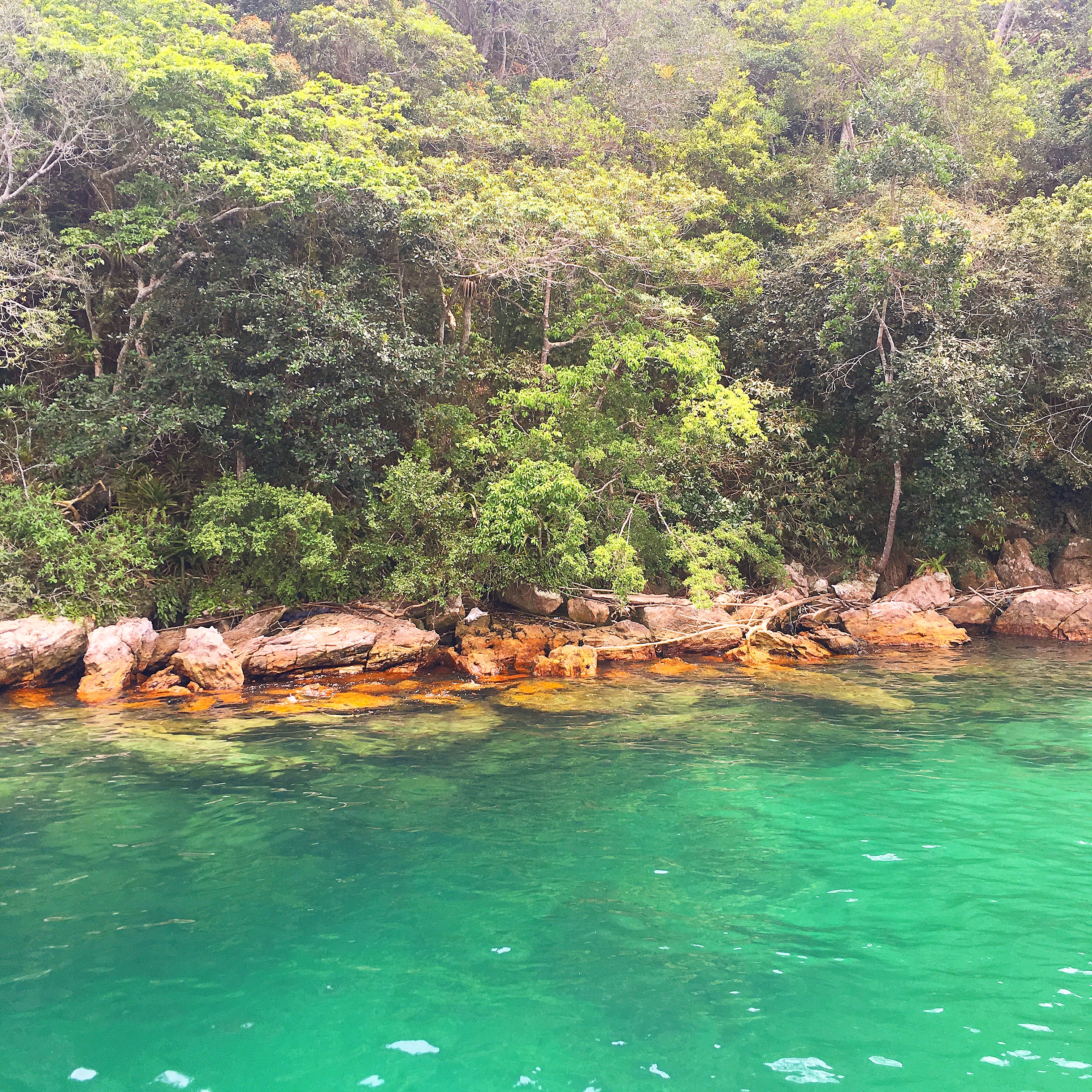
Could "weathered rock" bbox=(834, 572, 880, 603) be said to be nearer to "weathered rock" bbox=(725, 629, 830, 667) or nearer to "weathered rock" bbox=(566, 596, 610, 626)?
"weathered rock" bbox=(725, 629, 830, 667)

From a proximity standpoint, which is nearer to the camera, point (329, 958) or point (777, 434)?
point (329, 958)

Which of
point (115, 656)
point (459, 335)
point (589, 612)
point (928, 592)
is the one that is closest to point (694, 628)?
point (589, 612)

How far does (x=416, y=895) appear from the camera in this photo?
5.44 metres

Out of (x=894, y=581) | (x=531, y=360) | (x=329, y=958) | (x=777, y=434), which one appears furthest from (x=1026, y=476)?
(x=329, y=958)

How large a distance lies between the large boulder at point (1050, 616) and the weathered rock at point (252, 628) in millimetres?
16123

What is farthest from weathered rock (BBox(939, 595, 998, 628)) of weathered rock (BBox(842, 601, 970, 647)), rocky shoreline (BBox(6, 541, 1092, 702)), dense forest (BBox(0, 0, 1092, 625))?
weathered rock (BBox(842, 601, 970, 647))

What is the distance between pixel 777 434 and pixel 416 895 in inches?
563

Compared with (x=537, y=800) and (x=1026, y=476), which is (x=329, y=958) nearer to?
(x=537, y=800)

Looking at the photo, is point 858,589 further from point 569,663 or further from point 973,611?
point 569,663

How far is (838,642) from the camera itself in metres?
15.2

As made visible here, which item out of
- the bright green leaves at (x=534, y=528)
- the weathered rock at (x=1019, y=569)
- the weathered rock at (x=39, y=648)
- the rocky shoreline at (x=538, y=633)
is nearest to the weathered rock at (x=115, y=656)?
the rocky shoreline at (x=538, y=633)

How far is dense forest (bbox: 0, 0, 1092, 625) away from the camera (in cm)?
1394

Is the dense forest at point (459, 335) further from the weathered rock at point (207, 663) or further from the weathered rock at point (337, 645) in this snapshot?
the weathered rock at point (207, 663)

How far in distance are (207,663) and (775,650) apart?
10.5m
